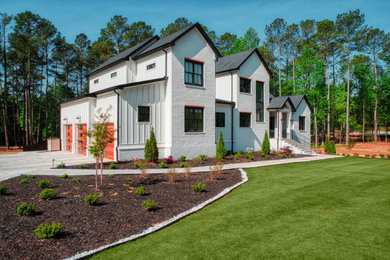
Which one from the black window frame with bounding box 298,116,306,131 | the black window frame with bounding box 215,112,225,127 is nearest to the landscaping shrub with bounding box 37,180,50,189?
the black window frame with bounding box 215,112,225,127

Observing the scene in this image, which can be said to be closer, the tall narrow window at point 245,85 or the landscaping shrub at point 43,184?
the landscaping shrub at point 43,184

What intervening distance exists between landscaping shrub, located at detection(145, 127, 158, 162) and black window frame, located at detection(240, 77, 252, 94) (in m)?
10.3

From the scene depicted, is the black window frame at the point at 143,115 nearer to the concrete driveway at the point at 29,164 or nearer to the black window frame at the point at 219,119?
the concrete driveway at the point at 29,164

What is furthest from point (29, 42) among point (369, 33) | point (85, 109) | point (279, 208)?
point (369, 33)

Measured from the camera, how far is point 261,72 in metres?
22.5

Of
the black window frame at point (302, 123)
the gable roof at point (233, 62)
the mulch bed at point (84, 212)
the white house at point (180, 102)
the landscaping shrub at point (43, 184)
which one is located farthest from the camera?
the black window frame at point (302, 123)

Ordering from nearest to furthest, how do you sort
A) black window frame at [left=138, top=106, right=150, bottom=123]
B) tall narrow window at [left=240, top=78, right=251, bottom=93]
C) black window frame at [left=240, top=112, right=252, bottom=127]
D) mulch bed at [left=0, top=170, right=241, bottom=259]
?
mulch bed at [left=0, top=170, right=241, bottom=259], black window frame at [left=138, top=106, right=150, bottom=123], black window frame at [left=240, top=112, right=252, bottom=127], tall narrow window at [left=240, top=78, right=251, bottom=93]

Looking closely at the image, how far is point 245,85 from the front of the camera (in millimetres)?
21344

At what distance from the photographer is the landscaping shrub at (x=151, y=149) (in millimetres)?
14011

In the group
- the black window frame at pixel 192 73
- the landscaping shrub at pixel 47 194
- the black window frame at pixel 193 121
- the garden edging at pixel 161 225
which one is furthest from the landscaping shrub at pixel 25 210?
the black window frame at pixel 192 73

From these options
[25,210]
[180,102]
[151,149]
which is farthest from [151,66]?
[25,210]

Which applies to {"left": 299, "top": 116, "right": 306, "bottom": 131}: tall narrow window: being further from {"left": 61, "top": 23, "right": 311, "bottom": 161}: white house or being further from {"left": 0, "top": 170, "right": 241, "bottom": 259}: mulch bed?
{"left": 0, "top": 170, "right": 241, "bottom": 259}: mulch bed

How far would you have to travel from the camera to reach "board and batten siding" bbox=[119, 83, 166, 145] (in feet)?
46.8

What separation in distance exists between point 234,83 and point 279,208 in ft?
50.6
